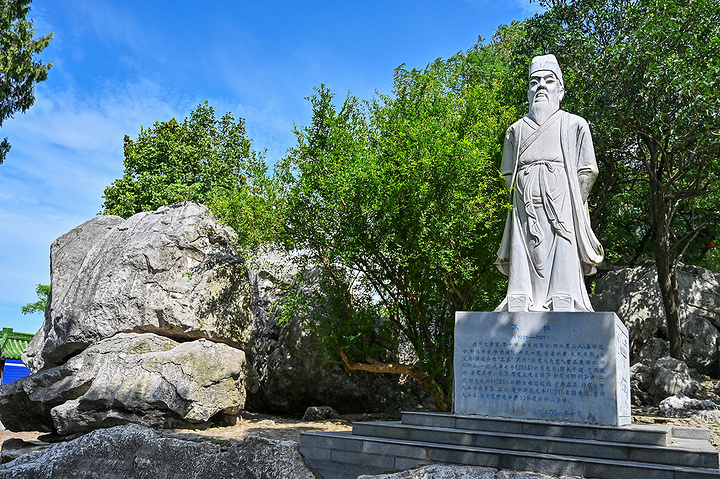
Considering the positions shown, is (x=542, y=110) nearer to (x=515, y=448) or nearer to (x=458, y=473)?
(x=515, y=448)

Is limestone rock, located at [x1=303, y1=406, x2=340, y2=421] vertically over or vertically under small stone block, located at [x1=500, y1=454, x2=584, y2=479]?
under

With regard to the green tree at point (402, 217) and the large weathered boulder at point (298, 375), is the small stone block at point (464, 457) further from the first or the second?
the large weathered boulder at point (298, 375)

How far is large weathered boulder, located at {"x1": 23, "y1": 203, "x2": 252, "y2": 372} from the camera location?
35.7ft

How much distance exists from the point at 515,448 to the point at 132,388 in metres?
6.63

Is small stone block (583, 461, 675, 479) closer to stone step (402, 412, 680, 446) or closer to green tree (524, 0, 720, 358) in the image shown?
stone step (402, 412, 680, 446)

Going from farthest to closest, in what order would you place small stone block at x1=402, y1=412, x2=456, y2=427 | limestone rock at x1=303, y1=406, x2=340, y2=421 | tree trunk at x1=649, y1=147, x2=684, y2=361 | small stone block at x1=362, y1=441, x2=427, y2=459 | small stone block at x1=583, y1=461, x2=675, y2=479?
1. tree trunk at x1=649, y1=147, x2=684, y2=361
2. limestone rock at x1=303, y1=406, x2=340, y2=421
3. small stone block at x1=402, y1=412, x2=456, y2=427
4. small stone block at x1=362, y1=441, x2=427, y2=459
5. small stone block at x1=583, y1=461, x2=675, y2=479

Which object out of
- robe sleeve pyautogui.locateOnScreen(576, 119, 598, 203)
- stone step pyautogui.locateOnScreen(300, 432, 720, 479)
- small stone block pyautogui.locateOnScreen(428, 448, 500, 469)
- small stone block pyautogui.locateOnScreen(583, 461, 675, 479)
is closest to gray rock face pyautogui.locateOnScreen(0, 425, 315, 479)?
stone step pyautogui.locateOnScreen(300, 432, 720, 479)

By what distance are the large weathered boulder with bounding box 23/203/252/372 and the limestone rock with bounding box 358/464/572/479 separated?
713 centimetres

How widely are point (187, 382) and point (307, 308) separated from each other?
9.10 ft

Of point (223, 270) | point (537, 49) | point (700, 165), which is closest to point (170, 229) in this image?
point (223, 270)

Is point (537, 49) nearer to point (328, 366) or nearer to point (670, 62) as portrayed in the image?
point (670, 62)

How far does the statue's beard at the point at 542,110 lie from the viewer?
672 cm

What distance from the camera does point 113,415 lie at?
9.10 meters

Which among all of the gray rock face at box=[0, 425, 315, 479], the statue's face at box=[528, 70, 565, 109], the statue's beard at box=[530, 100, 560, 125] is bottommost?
the gray rock face at box=[0, 425, 315, 479]
